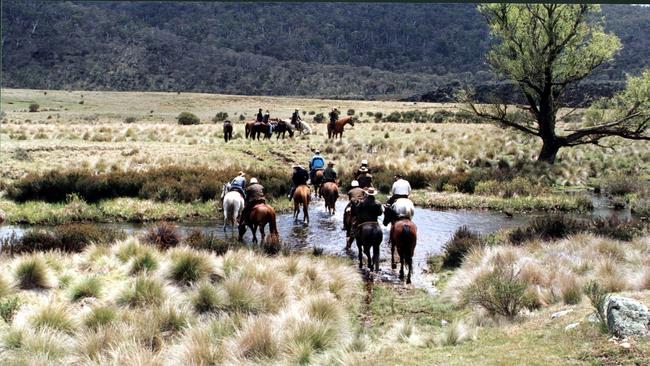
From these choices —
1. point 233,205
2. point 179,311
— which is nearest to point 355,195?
point 233,205

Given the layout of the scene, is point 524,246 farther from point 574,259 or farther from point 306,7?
point 306,7

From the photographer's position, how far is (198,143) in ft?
120

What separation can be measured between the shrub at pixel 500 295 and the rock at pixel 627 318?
2.36m

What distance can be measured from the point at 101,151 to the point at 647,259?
86.3 feet

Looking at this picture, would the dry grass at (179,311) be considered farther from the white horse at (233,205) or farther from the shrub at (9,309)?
the white horse at (233,205)

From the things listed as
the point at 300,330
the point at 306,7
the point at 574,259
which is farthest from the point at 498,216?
the point at 306,7

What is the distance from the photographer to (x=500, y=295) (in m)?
10.5

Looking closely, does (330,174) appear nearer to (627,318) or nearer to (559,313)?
(559,313)

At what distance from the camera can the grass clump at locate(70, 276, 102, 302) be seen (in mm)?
11445

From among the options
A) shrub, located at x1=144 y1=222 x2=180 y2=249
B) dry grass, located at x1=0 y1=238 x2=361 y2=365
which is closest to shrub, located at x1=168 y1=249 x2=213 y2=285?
dry grass, located at x1=0 y1=238 x2=361 y2=365

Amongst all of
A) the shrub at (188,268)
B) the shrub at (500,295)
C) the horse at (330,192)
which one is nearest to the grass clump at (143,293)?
the shrub at (188,268)

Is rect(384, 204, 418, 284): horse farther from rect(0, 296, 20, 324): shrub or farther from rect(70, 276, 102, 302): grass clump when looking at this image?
rect(0, 296, 20, 324): shrub

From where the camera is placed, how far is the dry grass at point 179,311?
8.81m

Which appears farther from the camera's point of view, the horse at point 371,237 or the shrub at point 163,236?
the shrub at point 163,236
